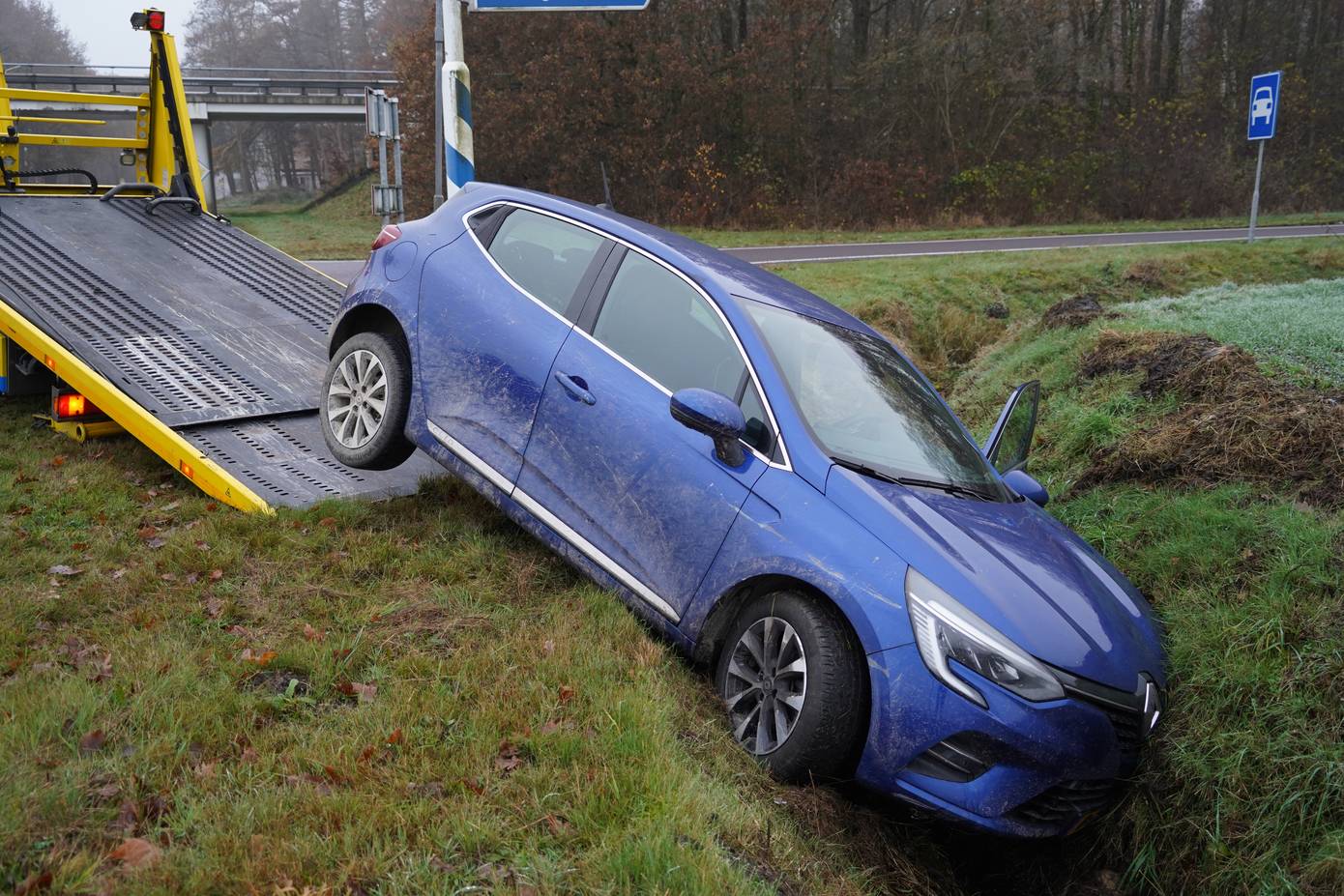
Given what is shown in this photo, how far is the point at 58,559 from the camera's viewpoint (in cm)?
475

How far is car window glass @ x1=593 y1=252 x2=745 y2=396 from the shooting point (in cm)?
424

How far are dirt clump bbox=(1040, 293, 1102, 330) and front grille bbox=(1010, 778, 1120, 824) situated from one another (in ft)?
22.1

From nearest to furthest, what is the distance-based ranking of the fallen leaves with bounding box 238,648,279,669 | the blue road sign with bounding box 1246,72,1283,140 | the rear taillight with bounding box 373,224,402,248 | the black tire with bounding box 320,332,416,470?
1. the fallen leaves with bounding box 238,648,279,669
2. the black tire with bounding box 320,332,416,470
3. the rear taillight with bounding box 373,224,402,248
4. the blue road sign with bounding box 1246,72,1283,140

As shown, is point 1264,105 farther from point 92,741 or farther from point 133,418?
point 92,741

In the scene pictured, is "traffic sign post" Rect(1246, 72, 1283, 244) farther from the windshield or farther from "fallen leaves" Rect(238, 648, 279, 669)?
"fallen leaves" Rect(238, 648, 279, 669)

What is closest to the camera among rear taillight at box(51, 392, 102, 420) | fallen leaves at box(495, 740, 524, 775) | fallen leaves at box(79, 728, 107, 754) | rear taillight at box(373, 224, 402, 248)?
fallen leaves at box(79, 728, 107, 754)

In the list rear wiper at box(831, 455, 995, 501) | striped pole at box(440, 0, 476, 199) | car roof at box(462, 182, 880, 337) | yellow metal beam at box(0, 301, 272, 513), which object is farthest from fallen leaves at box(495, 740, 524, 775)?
striped pole at box(440, 0, 476, 199)

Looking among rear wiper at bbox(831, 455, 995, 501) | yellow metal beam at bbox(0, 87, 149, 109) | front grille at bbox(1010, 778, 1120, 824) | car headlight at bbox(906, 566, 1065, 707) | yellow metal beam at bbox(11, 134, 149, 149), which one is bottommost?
front grille at bbox(1010, 778, 1120, 824)

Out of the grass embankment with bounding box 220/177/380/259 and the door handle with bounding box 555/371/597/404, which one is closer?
the door handle with bounding box 555/371/597/404

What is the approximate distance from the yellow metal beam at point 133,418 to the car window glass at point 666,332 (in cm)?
202

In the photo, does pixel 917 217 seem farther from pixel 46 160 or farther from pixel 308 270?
pixel 46 160

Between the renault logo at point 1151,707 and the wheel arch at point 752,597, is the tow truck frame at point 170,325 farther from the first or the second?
the renault logo at point 1151,707

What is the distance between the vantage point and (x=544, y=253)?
4961 mm

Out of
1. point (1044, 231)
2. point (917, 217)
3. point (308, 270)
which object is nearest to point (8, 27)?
point (917, 217)
